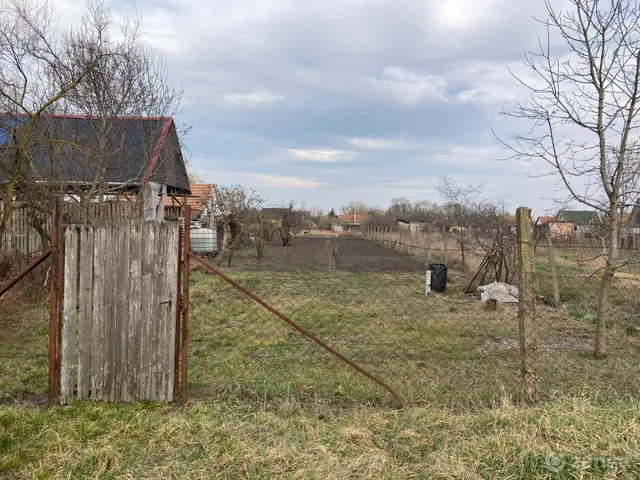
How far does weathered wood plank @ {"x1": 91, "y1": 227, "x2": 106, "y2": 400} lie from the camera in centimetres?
361

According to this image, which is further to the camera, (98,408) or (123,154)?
(123,154)

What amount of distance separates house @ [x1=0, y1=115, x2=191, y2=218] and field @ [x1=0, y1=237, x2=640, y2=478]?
334 cm

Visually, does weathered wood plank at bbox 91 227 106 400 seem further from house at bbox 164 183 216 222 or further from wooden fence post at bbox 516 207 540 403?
house at bbox 164 183 216 222

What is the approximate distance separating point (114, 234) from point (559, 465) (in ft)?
11.3

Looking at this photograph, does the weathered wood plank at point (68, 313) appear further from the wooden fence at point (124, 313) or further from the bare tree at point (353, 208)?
the bare tree at point (353, 208)

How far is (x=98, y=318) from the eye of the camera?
364 centimetres

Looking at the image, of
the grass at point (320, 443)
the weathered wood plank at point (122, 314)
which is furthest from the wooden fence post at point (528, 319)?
the weathered wood plank at point (122, 314)

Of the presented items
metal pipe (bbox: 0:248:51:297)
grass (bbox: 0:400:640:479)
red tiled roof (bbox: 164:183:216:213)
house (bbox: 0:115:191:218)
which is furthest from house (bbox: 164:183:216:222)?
grass (bbox: 0:400:640:479)

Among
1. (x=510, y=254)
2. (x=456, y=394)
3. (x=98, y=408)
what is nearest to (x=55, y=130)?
(x=98, y=408)

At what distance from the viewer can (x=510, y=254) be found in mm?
11375

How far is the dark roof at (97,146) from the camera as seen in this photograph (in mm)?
8977

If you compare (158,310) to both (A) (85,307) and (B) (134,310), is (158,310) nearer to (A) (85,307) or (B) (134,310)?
(B) (134,310)

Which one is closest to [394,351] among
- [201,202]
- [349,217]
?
[201,202]

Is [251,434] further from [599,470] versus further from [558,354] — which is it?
[558,354]
